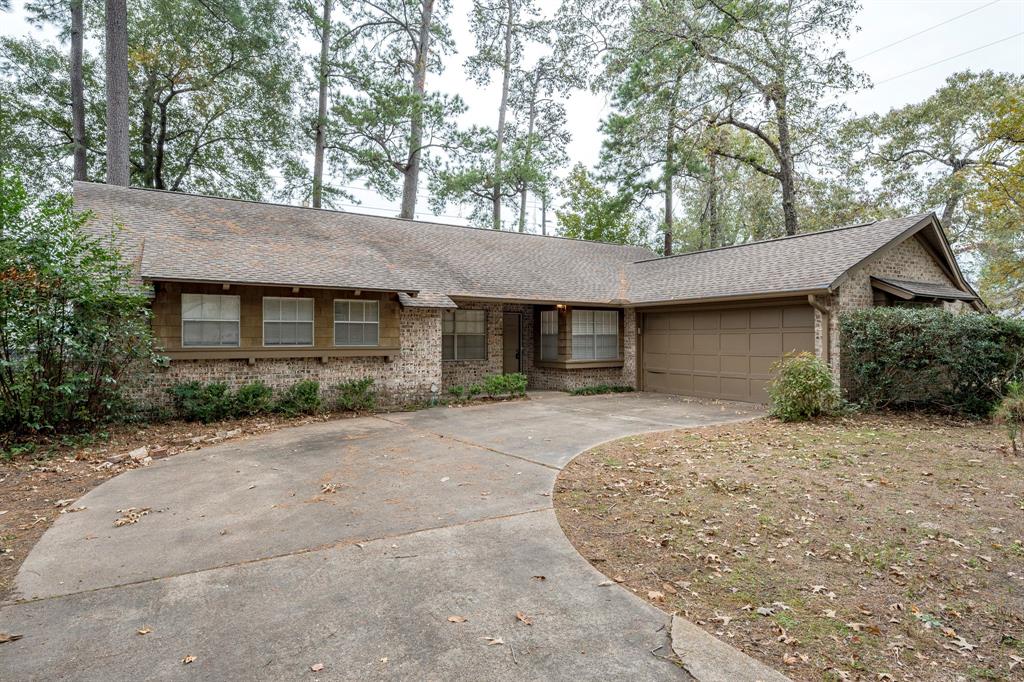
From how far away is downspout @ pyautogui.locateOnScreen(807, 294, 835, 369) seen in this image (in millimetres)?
10977

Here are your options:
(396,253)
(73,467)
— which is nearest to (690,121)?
(396,253)

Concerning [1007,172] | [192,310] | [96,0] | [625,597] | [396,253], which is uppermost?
[96,0]

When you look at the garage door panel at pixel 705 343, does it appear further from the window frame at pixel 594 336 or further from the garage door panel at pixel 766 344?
the window frame at pixel 594 336

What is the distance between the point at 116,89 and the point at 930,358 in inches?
848

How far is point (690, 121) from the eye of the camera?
67.7 feet

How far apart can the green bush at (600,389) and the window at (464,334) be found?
2829 millimetres

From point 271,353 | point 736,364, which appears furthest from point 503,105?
point 271,353

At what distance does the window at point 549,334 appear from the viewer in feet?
50.8

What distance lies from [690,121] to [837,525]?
19.2 m

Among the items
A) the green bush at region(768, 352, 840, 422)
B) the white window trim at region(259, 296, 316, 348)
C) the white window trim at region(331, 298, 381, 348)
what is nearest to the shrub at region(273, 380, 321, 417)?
the white window trim at region(259, 296, 316, 348)

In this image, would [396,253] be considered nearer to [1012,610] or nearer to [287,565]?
[287,565]

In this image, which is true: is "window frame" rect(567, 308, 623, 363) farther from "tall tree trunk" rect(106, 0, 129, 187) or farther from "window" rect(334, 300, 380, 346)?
"tall tree trunk" rect(106, 0, 129, 187)

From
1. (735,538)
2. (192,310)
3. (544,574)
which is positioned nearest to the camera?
(544,574)

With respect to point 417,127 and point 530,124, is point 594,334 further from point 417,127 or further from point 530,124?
point 530,124
